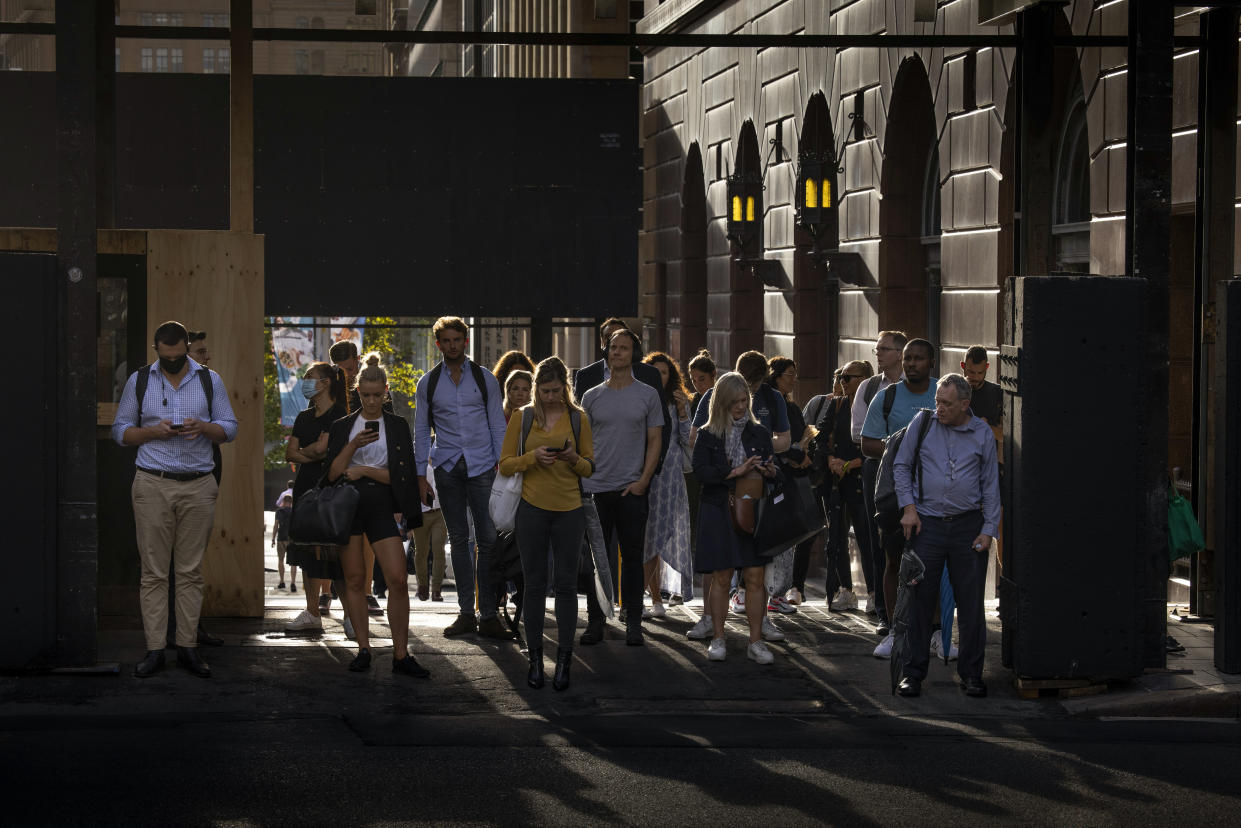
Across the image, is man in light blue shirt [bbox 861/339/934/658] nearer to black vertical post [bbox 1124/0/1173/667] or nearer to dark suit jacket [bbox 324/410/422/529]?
black vertical post [bbox 1124/0/1173/667]

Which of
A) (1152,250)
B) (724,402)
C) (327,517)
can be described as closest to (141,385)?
(327,517)

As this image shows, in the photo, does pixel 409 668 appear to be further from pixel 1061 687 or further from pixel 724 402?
pixel 1061 687

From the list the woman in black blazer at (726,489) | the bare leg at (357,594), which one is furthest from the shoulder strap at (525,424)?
the woman in black blazer at (726,489)

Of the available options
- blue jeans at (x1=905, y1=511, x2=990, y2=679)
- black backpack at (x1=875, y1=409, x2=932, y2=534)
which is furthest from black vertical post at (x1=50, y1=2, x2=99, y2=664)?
blue jeans at (x1=905, y1=511, x2=990, y2=679)

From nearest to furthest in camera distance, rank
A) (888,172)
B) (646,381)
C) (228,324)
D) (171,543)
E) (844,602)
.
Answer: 1. (171,543)
2. (228,324)
3. (646,381)
4. (844,602)
5. (888,172)

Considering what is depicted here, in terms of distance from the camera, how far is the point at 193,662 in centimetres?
1002

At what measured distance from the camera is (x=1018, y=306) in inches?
387

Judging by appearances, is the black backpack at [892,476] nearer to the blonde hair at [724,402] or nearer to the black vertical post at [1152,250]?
the blonde hair at [724,402]

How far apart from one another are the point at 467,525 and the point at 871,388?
2.79 meters

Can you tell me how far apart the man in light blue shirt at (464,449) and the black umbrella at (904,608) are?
105 inches

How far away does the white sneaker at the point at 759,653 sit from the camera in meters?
10.6

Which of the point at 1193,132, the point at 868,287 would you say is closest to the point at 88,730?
the point at 1193,132

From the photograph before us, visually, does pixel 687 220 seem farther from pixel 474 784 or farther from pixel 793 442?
pixel 474 784

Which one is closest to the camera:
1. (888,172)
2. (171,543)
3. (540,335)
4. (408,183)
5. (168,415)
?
(168,415)
